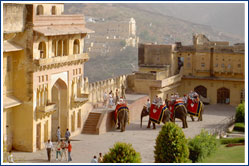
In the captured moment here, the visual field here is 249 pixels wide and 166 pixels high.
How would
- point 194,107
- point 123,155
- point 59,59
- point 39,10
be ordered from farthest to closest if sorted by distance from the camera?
point 194,107 → point 39,10 → point 59,59 → point 123,155

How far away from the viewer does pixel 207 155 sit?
29219mm

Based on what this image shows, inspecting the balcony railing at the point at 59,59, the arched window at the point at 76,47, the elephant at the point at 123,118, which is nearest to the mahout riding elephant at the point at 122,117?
the elephant at the point at 123,118

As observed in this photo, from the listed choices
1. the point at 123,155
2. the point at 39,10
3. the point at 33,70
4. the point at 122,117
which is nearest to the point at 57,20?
the point at 39,10

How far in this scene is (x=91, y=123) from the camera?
35031mm

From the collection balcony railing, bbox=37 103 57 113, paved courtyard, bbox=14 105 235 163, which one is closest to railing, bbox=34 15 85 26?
balcony railing, bbox=37 103 57 113

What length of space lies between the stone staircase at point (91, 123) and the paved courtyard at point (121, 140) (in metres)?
0.62

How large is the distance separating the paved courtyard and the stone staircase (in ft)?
2.03

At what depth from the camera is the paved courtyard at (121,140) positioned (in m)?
28.8

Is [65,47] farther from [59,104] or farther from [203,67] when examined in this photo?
[203,67]

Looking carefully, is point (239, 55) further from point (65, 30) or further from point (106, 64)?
point (106, 64)

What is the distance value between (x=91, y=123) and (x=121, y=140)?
2.90 m

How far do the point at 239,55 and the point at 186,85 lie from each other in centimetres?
453

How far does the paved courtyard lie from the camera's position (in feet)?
94.3

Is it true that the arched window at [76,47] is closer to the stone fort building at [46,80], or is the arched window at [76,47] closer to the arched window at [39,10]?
the stone fort building at [46,80]
